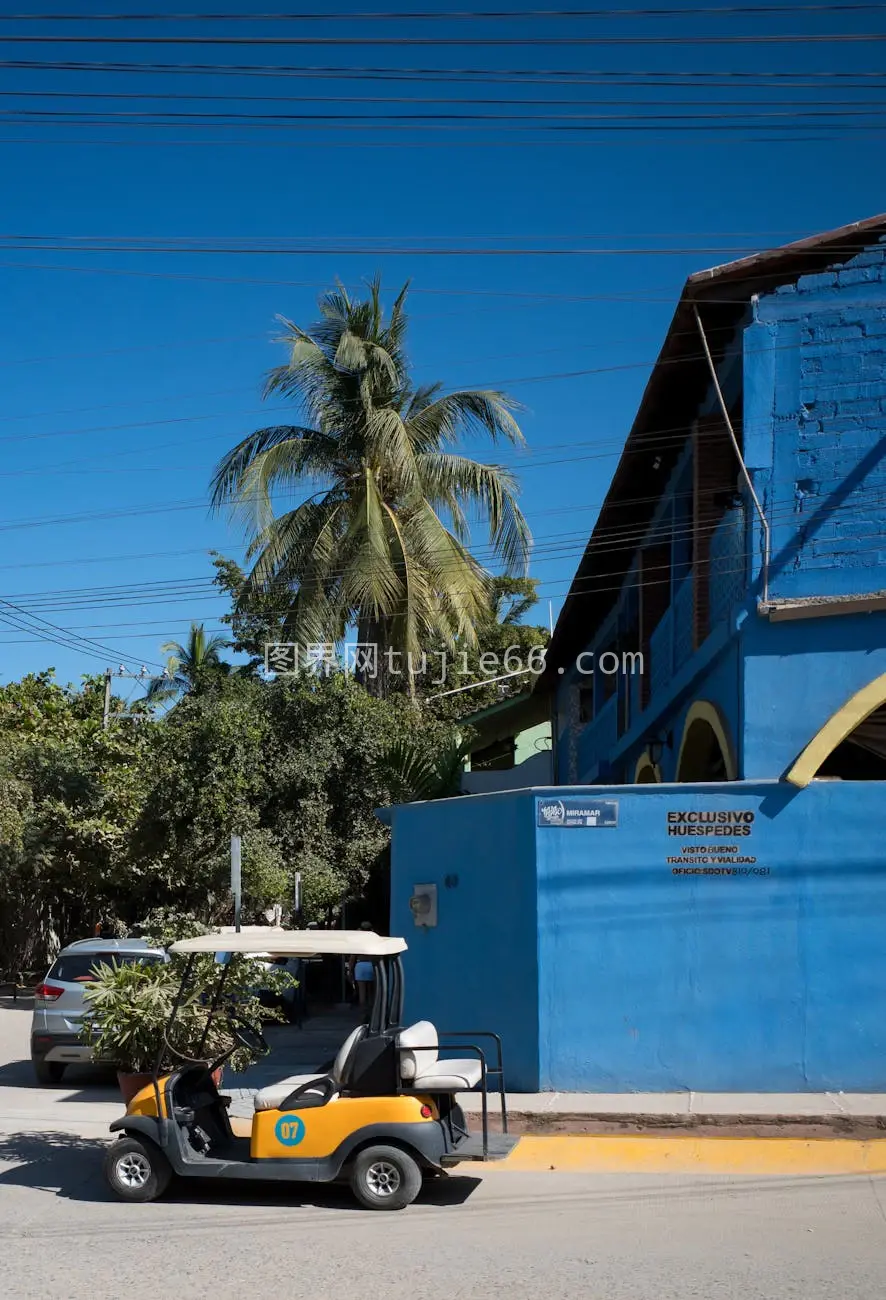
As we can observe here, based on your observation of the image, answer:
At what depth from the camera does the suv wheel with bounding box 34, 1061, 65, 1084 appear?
15.1m

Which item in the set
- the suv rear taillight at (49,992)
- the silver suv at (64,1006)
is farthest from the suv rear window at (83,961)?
the suv rear taillight at (49,992)

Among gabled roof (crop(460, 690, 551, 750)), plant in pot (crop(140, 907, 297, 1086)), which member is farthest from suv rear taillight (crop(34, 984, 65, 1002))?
gabled roof (crop(460, 690, 551, 750))

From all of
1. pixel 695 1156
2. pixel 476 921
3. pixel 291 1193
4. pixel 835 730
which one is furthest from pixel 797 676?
pixel 291 1193

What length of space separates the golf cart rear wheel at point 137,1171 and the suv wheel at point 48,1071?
6562 mm

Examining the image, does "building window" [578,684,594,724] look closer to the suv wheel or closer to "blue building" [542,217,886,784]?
"blue building" [542,217,886,784]

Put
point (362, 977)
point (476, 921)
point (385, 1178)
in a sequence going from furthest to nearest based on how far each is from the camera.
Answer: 1. point (362, 977)
2. point (476, 921)
3. point (385, 1178)

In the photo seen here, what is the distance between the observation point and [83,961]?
51.4ft

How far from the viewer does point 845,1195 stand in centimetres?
872

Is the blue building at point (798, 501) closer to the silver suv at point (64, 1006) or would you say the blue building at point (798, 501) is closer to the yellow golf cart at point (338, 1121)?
the yellow golf cart at point (338, 1121)

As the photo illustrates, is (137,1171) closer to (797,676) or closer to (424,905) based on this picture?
(424,905)

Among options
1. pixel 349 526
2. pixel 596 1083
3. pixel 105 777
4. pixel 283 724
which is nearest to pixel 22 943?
pixel 105 777

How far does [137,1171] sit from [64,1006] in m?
6.49

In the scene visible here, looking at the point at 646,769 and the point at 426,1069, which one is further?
the point at 646,769

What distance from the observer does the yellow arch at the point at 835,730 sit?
11.9 metres
